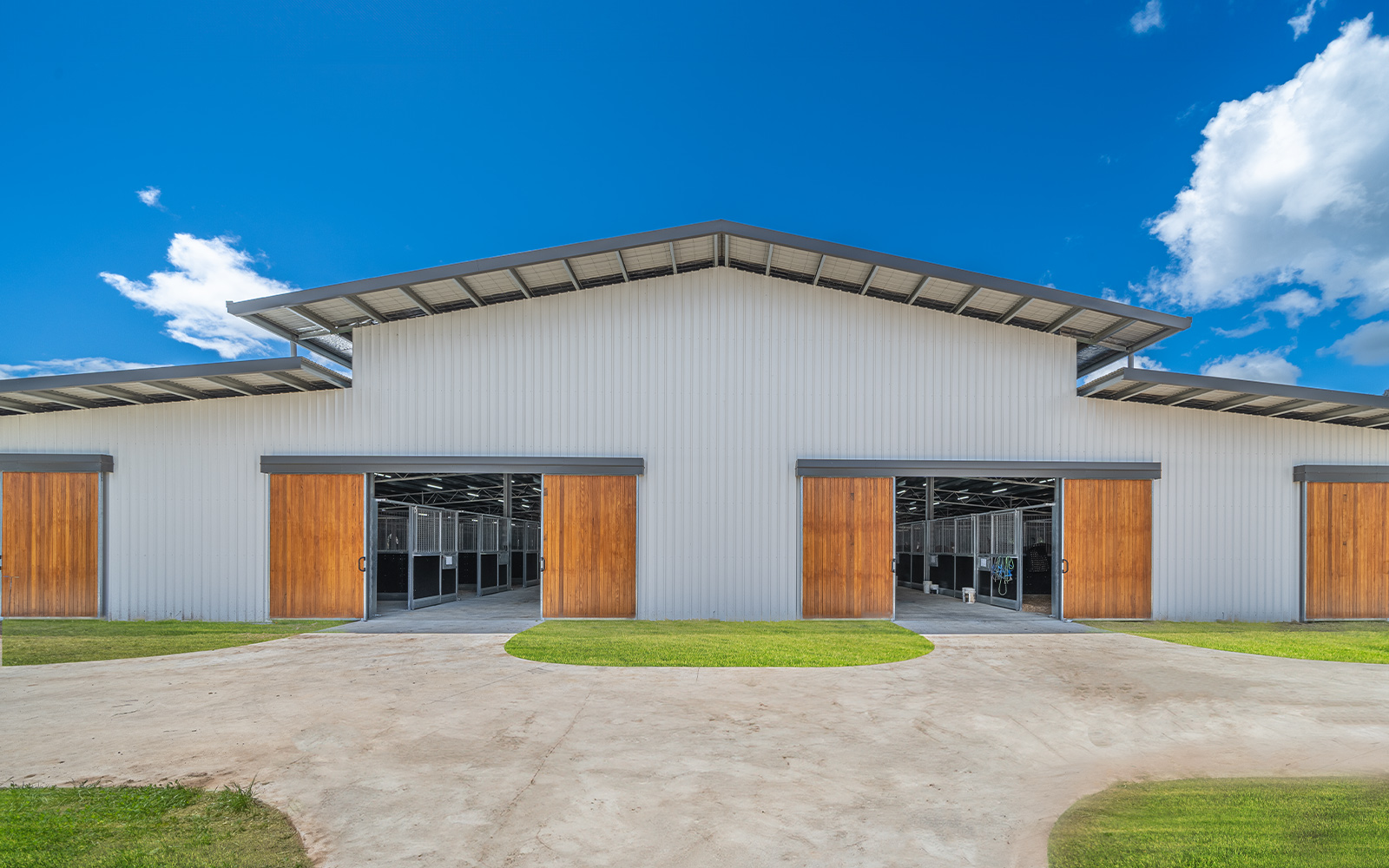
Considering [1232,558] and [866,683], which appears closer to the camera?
[866,683]


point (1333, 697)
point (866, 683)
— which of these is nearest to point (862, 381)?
point (866, 683)

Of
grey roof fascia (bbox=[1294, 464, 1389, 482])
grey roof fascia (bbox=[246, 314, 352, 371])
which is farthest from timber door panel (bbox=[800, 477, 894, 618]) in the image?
grey roof fascia (bbox=[246, 314, 352, 371])

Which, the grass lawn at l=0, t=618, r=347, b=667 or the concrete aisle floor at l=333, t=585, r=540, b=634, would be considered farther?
the concrete aisle floor at l=333, t=585, r=540, b=634

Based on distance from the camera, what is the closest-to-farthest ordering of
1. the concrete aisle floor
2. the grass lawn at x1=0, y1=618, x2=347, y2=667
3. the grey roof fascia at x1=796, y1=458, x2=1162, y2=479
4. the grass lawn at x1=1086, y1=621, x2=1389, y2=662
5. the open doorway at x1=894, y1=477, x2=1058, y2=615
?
the grass lawn at x1=0, y1=618, x2=347, y2=667, the grass lawn at x1=1086, y1=621, x2=1389, y2=662, the concrete aisle floor, the grey roof fascia at x1=796, y1=458, x2=1162, y2=479, the open doorway at x1=894, y1=477, x2=1058, y2=615

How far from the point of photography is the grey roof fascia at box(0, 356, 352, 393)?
1447 centimetres

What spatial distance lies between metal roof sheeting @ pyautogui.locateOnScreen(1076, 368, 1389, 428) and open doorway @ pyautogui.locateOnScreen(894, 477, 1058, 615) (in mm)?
2436

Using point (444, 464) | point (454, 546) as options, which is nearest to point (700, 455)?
point (444, 464)

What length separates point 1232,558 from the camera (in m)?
16.2

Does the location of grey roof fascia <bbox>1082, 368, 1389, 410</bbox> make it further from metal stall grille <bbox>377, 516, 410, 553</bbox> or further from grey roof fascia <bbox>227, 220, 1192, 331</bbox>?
metal stall grille <bbox>377, 516, 410, 553</bbox>

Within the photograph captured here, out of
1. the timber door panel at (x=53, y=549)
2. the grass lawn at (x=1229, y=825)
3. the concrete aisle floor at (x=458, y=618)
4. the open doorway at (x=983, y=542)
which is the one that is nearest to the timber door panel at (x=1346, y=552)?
the open doorway at (x=983, y=542)

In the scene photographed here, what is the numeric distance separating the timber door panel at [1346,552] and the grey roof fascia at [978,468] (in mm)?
3653

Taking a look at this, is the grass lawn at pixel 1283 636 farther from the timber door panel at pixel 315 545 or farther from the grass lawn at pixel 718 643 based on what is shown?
the timber door panel at pixel 315 545

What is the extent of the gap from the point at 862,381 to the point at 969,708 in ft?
29.9

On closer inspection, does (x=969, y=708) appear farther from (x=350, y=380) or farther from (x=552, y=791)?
(x=350, y=380)
